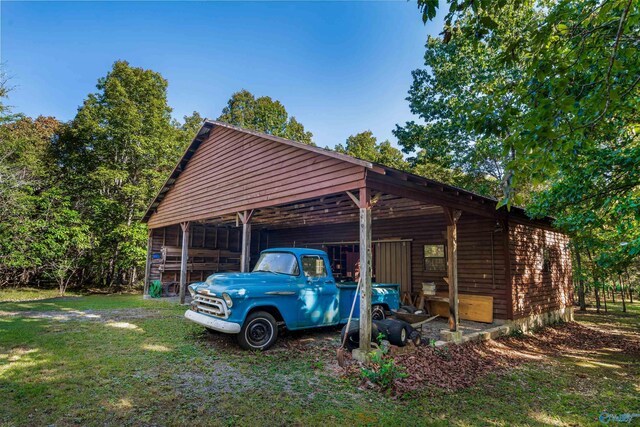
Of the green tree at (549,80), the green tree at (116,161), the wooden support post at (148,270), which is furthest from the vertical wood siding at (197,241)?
the green tree at (549,80)

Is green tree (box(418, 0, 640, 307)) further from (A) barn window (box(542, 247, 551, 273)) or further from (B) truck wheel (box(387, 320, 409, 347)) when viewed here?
(A) barn window (box(542, 247, 551, 273))

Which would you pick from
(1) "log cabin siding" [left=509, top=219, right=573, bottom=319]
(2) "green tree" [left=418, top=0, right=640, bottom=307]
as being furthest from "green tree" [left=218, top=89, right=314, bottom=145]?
(2) "green tree" [left=418, top=0, right=640, bottom=307]

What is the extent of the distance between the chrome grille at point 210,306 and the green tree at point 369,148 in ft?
82.2

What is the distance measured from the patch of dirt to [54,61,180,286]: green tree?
17218 mm

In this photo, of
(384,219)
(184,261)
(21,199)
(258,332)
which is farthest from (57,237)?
(384,219)

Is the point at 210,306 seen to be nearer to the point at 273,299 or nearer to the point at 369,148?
the point at 273,299

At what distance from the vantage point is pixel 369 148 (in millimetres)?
31656

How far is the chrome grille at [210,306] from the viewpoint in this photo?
6.01 m

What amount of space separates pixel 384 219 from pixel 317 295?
6431mm

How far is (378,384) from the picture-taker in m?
4.89

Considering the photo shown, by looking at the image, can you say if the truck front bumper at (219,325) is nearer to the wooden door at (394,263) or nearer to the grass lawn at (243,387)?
the grass lawn at (243,387)

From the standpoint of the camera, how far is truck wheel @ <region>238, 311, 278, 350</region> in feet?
20.2

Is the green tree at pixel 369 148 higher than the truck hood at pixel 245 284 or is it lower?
higher

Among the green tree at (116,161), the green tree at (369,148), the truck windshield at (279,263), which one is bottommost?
the truck windshield at (279,263)
